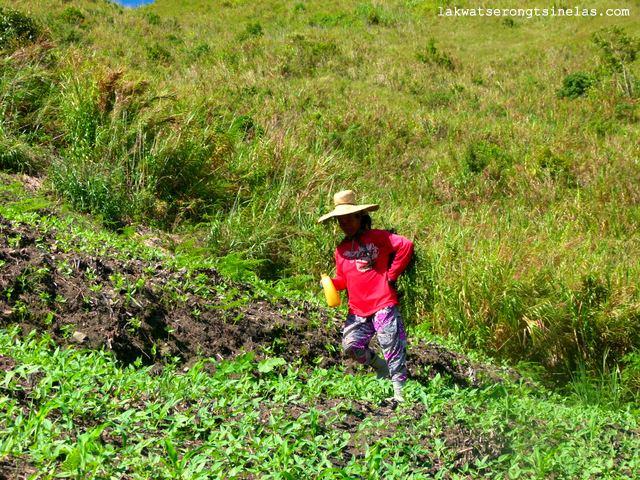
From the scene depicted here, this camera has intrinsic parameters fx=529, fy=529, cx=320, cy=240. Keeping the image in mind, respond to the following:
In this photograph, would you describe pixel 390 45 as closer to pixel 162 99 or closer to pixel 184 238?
pixel 162 99

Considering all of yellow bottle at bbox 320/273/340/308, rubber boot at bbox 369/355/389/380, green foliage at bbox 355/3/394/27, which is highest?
green foliage at bbox 355/3/394/27

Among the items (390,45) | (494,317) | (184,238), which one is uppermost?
(390,45)

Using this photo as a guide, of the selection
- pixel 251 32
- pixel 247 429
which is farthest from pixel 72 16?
pixel 247 429

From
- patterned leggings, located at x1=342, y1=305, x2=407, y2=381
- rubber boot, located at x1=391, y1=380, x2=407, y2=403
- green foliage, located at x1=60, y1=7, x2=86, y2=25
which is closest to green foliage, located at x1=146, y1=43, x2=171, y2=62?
green foliage, located at x1=60, y1=7, x2=86, y2=25

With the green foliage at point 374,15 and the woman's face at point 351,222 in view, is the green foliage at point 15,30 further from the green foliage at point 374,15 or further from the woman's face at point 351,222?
the green foliage at point 374,15

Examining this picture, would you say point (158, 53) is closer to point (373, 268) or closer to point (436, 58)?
point (436, 58)

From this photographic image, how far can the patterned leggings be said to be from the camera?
13.1ft

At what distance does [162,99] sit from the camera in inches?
333

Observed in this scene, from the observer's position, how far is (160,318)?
4254 mm

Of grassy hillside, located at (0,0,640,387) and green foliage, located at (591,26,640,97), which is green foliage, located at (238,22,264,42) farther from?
green foliage, located at (591,26,640,97)

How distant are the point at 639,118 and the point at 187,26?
56.8ft

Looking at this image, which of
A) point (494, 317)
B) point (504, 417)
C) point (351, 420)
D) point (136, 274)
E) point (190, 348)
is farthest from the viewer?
point (494, 317)

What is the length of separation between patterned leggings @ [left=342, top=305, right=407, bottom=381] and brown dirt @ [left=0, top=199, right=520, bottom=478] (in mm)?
445

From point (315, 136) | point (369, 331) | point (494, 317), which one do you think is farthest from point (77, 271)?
point (315, 136)
